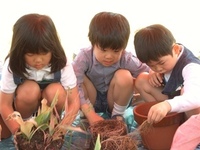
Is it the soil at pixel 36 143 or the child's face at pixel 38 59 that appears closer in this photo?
the soil at pixel 36 143

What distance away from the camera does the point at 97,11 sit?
A: 221cm

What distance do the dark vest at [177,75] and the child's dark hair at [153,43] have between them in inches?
2.5

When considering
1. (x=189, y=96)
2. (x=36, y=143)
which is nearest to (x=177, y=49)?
(x=189, y=96)

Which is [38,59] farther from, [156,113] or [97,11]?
[97,11]

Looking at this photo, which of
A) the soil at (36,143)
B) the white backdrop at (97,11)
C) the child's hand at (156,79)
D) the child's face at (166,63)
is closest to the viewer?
the soil at (36,143)

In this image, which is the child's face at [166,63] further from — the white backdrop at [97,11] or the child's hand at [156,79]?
the white backdrop at [97,11]

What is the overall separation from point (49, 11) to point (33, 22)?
1.13m

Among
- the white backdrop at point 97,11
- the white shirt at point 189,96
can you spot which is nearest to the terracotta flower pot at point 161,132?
the white shirt at point 189,96

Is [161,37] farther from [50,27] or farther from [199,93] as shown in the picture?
[50,27]

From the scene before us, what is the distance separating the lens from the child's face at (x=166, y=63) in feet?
3.93

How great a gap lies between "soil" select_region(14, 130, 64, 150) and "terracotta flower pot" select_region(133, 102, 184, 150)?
0.91 ft

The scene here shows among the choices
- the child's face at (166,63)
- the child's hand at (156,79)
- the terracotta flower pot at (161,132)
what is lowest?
the terracotta flower pot at (161,132)

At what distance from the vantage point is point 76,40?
7.23 ft

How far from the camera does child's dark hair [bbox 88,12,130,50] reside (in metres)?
1.21
